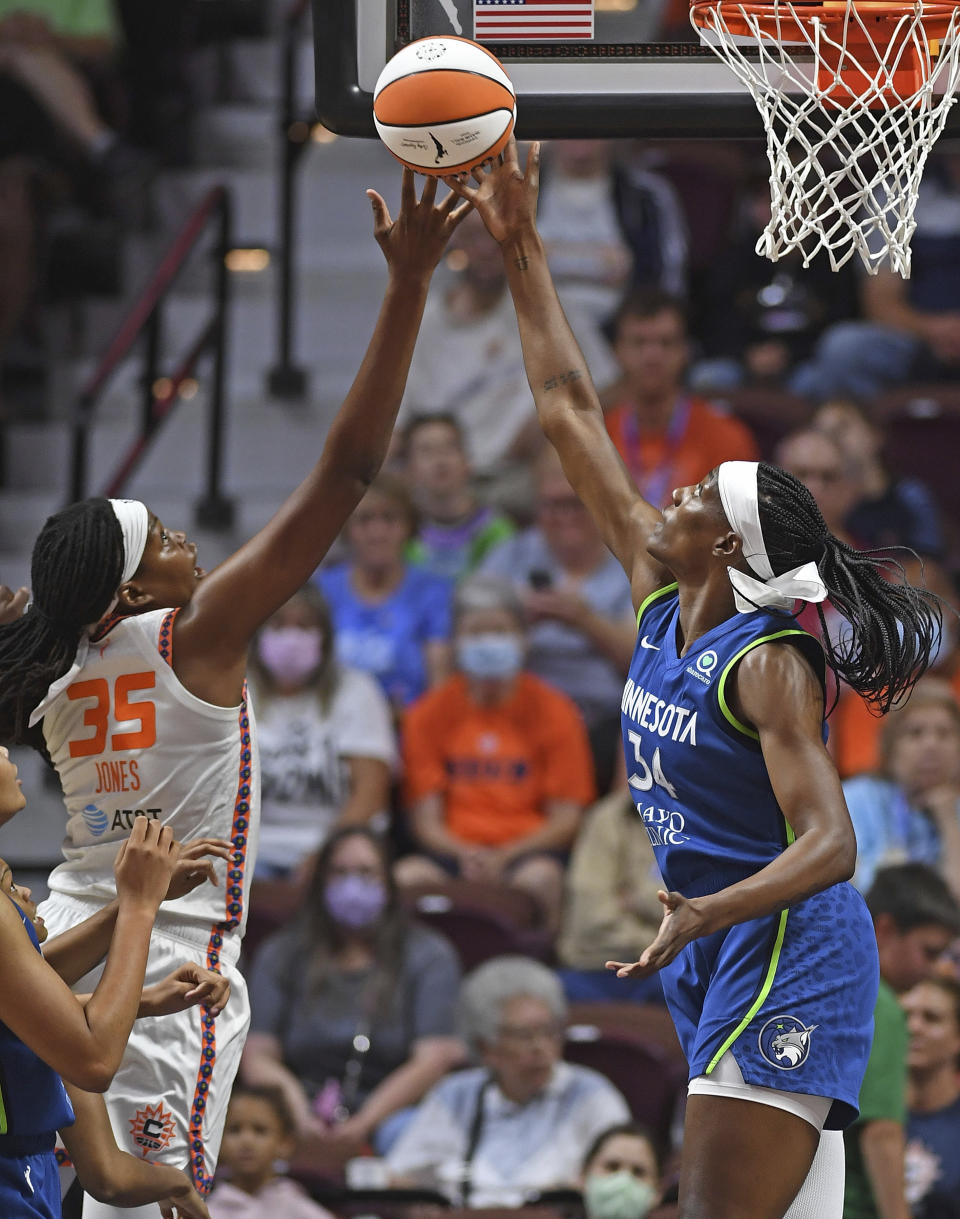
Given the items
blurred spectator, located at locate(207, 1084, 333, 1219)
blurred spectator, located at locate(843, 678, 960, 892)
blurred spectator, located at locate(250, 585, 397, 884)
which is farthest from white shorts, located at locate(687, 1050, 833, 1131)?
blurred spectator, located at locate(250, 585, 397, 884)

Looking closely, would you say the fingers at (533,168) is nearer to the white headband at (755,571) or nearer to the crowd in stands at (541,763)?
the white headband at (755,571)

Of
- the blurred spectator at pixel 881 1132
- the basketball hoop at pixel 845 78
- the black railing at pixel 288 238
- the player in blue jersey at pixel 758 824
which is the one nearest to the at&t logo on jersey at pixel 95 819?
the player in blue jersey at pixel 758 824

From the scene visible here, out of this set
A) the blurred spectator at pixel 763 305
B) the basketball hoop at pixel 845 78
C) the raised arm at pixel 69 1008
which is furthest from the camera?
the blurred spectator at pixel 763 305

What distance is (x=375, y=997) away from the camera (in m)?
6.81

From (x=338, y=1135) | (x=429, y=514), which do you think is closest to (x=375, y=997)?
(x=338, y=1135)

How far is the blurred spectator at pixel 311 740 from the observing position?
7.64 meters

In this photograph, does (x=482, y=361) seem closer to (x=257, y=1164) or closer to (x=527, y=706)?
(x=527, y=706)

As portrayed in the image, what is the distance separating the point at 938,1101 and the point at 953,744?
148 centimetres

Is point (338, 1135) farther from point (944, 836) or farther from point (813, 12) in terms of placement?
point (813, 12)

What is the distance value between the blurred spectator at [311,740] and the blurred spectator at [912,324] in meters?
2.73

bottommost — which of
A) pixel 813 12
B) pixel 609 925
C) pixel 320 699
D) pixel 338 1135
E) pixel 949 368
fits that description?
pixel 338 1135

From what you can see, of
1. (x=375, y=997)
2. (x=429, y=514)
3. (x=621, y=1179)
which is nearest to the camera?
(x=621, y=1179)

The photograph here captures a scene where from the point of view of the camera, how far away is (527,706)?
7750 millimetres

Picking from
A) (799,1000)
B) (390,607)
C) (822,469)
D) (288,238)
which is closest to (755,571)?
(799,1000)
